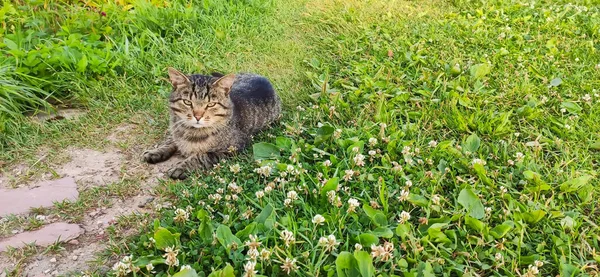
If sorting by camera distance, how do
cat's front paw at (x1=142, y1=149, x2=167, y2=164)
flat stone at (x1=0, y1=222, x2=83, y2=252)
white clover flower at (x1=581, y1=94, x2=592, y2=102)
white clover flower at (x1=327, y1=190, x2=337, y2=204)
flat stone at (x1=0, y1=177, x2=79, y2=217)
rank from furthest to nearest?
white clover flower at (x1=581, y1=94, x2=592, y2=102), cat's front paw at (x1=142, y1=149, x2=167, y2=164), flat stone at (x1=0, y1=177, x2=79, y2=217), flat stone at (x1=0, y1=222, x2=83, y2=252), white clover flower at (x1=327, y1=190, x2=337, y2=204)

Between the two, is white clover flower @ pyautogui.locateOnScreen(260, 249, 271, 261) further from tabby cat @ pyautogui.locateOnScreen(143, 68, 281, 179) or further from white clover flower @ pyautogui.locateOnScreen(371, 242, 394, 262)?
tabby cat @ pyautogui.locateOnScreen(143, 68, 281, 179)

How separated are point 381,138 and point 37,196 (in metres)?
2.34

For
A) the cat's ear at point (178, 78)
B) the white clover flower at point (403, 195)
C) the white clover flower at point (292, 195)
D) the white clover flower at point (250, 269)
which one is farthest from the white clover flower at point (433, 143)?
the cat's ear at point (178, 78)

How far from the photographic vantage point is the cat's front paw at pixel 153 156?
3.66 meters

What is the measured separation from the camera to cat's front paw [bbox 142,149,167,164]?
3.66 meters

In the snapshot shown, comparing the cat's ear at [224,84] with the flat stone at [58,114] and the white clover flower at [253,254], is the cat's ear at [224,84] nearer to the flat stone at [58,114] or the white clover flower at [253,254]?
the flat stone at [58,114]

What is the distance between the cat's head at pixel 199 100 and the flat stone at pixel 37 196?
907mm

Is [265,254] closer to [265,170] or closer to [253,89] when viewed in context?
→ [265,170]

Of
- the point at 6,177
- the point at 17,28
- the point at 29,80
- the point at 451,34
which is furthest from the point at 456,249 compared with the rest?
the point at 17,28

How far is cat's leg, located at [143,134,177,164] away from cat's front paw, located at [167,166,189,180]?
30cm

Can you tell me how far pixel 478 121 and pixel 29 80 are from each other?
12.6ft

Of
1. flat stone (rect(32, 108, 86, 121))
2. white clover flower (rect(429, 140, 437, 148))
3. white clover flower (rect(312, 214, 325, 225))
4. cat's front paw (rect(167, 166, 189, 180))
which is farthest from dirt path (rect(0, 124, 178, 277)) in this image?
white clover flower (rect(429, 140, 437, 148))

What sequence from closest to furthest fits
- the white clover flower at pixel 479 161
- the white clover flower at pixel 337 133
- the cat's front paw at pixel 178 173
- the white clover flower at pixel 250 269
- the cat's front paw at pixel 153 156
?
the white clover flower at pixel 250 269
the white clover flower at pixel 479 161
the white clover flower at pixel 337 133
the cat's front paw at pixel 178 173
the cat's front paw at pixel 153 156

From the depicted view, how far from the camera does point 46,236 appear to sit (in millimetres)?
2816
